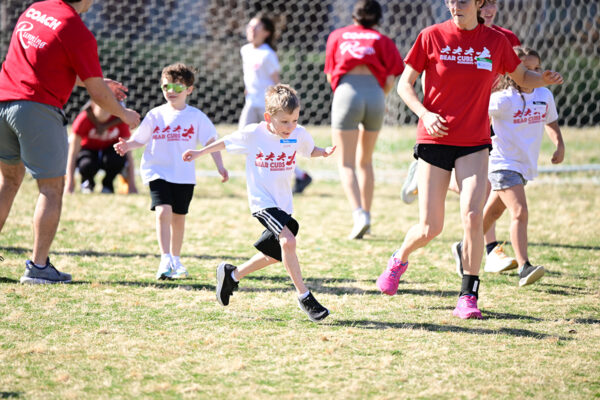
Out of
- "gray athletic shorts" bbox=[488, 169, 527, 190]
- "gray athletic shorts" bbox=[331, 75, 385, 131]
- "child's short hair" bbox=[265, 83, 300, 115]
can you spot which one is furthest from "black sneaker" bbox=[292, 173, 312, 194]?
"child's short hair" bbox=[265, 83, 300, 115]

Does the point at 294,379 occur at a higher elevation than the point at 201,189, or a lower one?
higher

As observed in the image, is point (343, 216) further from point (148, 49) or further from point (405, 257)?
point (148, 49)

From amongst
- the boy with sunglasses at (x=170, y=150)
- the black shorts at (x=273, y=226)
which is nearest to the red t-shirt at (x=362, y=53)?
the boy with sunglasses at (x=170, y=150)

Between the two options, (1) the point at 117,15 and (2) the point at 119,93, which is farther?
(1) the point at 117,15

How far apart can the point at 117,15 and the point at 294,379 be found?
1271cm

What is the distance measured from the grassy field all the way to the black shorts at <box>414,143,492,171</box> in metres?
0.90

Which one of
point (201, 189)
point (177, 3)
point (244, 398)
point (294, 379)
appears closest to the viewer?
point (244, 398)

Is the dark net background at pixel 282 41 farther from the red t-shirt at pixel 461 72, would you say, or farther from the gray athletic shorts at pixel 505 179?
the red t-shirt at pixel 461 72

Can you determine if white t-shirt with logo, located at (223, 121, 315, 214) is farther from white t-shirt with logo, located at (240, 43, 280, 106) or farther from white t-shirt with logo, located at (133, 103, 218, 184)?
white t-shirt with logo, located at (240, 43, 280, 106)

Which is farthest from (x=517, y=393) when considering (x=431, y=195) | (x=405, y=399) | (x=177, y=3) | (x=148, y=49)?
(x=177, y=3)

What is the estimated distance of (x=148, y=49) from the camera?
14500 mm

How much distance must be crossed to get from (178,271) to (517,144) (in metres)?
2.56

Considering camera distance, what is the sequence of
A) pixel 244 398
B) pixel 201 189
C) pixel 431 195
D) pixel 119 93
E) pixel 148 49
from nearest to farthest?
pixel 244 398
pixel 431 195
pixel 119 93
pixel 201 189
pixel 148 49

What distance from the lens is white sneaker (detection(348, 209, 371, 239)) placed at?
677cm
